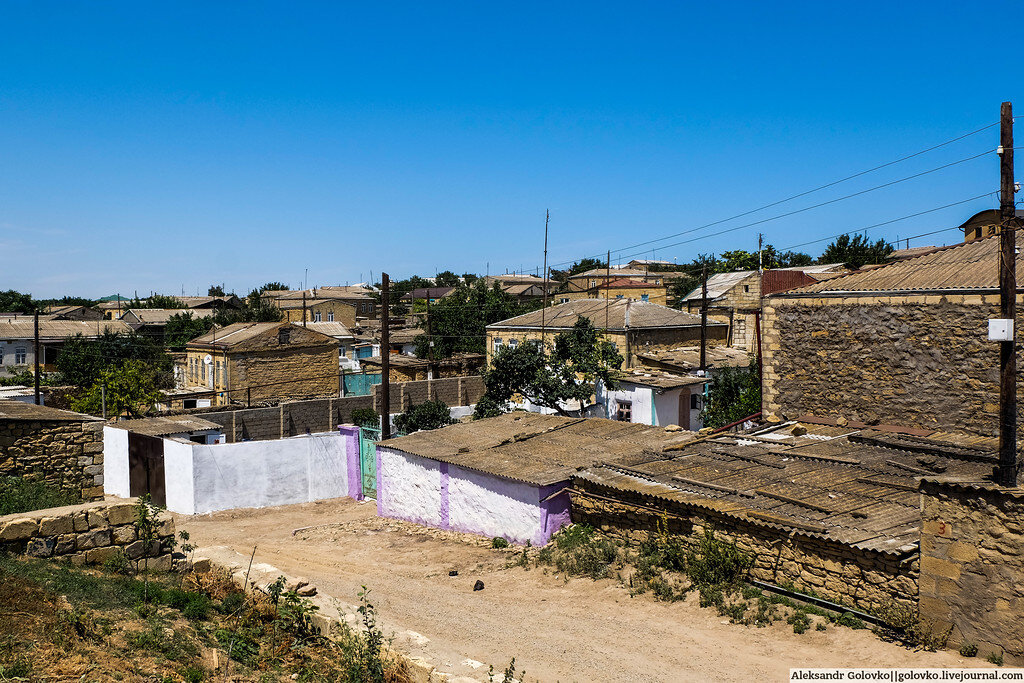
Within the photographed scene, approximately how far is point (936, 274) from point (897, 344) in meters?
1.81

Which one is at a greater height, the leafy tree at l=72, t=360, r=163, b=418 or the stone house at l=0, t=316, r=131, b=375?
the stone house at l=0, t=316, r=131, b=375

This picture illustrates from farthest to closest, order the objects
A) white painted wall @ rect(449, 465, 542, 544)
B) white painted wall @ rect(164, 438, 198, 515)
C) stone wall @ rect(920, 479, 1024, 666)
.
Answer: white painted wall @ rect(164, 438, 198, 515) < white painted wall @ rect(449, 465, 542, 544) < stone wall @ rect(920, 479, 1024, 666)

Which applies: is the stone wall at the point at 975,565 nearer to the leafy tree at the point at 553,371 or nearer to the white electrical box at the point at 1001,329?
the white electrical box at the point at 1001,329

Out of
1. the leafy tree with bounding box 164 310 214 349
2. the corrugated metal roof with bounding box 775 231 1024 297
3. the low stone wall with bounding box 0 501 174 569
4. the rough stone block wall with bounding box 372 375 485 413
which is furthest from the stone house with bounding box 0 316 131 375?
the corrugated metal roof with bounding box 775 231 1024 297

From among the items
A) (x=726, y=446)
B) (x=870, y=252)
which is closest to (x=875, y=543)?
(x=726, y=446)

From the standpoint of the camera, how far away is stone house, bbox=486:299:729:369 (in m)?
30.9

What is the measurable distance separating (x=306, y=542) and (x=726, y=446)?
923 cm

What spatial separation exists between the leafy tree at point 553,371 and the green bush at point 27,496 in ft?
47.6

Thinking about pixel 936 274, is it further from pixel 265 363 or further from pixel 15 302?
pixel 15 302

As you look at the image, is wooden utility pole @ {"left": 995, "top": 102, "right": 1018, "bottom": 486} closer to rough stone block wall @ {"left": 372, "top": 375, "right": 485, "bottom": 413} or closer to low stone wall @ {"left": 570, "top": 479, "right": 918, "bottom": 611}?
low stone wall @ {"left": 570, "top": 479, "right": 918, "bottom": 611}

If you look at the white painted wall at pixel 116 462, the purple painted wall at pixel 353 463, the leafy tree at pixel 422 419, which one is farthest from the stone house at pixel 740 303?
the white painted wall at pixel 116 462

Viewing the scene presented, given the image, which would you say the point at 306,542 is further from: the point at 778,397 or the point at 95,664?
the point at 778,397

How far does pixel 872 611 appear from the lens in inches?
366

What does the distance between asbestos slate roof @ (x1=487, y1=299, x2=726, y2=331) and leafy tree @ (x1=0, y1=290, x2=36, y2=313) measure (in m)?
66.2
